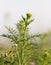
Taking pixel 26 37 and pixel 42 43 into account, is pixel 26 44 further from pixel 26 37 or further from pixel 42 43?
pixel 42 43

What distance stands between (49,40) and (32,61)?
181mm

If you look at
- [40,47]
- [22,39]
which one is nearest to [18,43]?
[22,39]

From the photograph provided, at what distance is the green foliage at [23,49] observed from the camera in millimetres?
1639

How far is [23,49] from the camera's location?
1.65 metres

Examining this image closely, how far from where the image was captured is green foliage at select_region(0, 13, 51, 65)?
5.38 ft

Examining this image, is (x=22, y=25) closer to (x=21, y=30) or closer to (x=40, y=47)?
(x=21, y=30)

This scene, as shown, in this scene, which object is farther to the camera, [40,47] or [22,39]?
[40,47]

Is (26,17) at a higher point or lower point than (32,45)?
higher

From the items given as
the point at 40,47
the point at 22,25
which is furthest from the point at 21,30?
the point at 40,47

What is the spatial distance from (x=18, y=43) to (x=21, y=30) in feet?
0.22

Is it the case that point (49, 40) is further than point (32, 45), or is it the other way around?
point (49, 40)

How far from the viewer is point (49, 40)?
185 cm

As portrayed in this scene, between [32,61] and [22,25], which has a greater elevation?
[22,25]

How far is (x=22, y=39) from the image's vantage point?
164 cm
